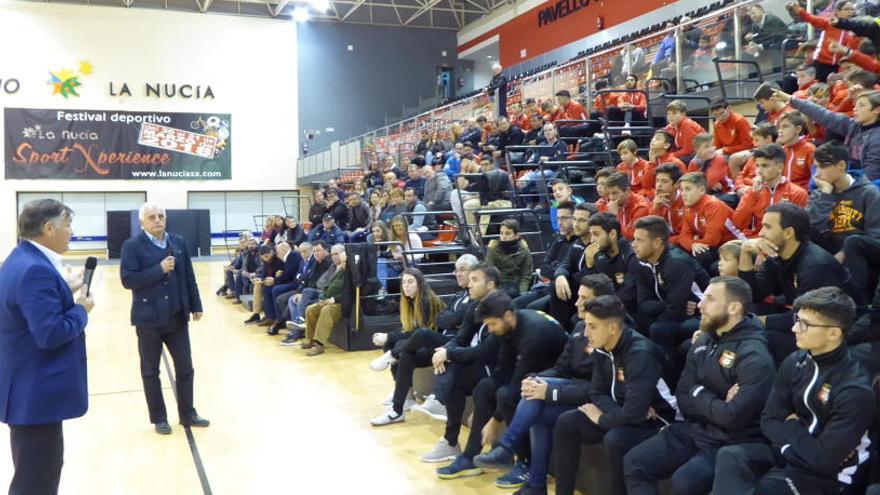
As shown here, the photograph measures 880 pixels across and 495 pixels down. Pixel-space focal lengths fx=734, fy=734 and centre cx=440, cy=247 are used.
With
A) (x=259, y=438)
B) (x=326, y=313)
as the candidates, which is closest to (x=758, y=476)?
(x=259, y=438)

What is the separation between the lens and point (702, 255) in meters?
4.77

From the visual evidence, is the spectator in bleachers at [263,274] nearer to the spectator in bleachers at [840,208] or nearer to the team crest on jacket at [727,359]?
the spectator in bleachers at [840,208]

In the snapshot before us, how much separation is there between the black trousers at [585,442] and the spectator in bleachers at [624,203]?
2.46 metres

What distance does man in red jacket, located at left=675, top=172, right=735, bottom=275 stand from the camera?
477 centimetres

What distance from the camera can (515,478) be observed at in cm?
411

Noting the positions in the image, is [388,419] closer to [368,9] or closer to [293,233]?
[293,233]

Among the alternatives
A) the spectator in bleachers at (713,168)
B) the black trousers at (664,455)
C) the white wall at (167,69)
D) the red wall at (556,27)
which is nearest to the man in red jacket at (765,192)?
the spectator in bleachers at (713,168)

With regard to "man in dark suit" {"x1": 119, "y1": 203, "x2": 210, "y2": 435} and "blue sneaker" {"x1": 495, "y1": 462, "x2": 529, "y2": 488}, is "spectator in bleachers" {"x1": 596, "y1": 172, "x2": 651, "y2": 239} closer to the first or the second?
"blue sneaker" {"x1": 495, "y1": 462, "x2": 529, "y2": 488}

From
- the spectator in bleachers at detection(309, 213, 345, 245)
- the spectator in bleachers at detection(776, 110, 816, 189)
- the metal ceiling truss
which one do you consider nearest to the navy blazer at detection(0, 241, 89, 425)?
the spectator in bleachers at detection(776, 110, 816, 189)

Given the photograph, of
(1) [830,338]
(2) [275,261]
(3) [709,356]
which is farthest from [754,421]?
(2) [275,261]

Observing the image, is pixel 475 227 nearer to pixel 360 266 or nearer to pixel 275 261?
pixel 360 266

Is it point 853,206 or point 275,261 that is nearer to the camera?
point 853,206

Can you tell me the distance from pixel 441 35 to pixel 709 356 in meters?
25.7

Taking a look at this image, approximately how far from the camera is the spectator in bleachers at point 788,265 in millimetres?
3332
